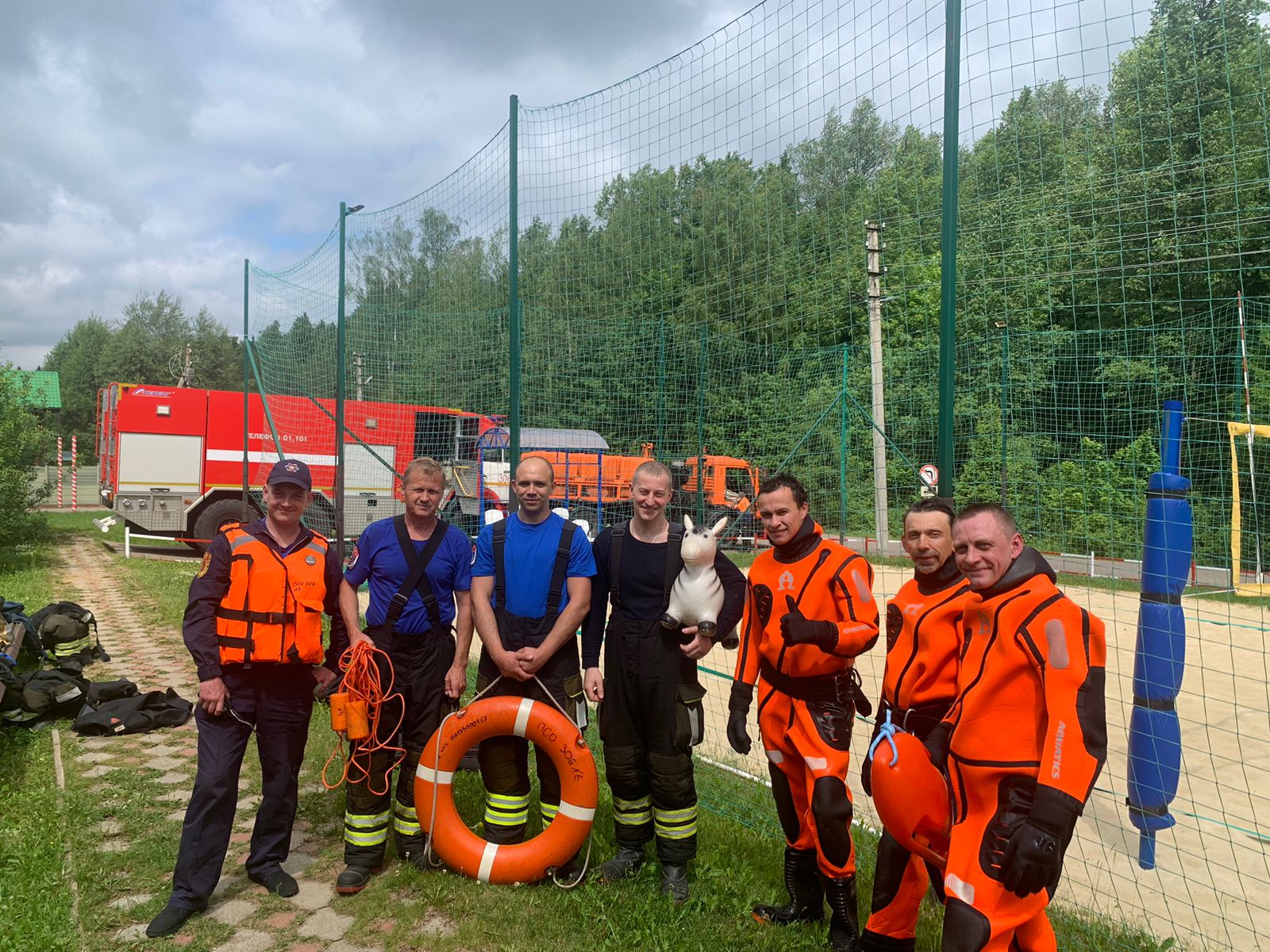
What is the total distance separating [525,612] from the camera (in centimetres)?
346

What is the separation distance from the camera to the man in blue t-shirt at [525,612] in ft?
11.2

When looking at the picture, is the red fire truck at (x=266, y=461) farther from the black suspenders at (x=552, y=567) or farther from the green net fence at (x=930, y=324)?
the black suspenders at (x=552, y=567)

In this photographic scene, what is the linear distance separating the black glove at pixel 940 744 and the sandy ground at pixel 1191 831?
1623 millimetres

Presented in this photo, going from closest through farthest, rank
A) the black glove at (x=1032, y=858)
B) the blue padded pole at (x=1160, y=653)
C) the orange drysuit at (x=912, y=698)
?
the black glove at (x=1032, y=858) → the orange drysuit at (x=912, y=698) → the blue padded pole at (x=1160, y=653)

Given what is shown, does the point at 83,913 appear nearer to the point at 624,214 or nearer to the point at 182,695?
the point at 182,695

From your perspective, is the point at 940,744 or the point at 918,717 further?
the point at 918,717

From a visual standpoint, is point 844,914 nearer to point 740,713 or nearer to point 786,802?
point 786,802

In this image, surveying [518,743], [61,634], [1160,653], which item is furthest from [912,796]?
[61,634]

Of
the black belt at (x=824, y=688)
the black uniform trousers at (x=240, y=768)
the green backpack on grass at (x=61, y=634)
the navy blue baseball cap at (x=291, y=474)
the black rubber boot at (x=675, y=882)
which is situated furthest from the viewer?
the green backpack on grass at (x=61, y=634)

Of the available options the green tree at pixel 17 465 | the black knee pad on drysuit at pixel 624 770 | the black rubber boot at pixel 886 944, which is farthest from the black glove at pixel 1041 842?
the green tree at pixel 17 465

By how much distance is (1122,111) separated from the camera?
2959mm

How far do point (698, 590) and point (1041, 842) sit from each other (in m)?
1.49

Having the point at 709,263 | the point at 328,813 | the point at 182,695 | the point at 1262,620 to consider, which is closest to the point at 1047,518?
the point at 709,263

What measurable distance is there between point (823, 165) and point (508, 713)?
282 centimetres
